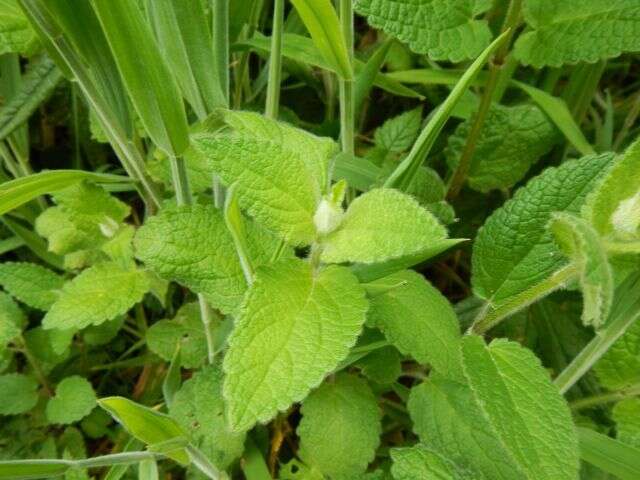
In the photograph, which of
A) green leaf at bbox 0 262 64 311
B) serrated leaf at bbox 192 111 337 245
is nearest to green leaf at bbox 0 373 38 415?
green leaf at bbox 0 262 64 311

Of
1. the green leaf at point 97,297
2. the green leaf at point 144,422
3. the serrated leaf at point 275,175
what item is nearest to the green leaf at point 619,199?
the serrated leaf at point 275,175

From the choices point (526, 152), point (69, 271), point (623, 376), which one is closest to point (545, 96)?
point (526, 152)

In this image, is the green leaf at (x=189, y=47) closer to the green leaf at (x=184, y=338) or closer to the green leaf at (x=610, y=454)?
the green leaf at (x=184, y=338)

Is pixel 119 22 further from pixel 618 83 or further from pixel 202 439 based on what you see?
pixel 618 83

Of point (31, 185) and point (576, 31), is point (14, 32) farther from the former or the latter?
point (576, 31)

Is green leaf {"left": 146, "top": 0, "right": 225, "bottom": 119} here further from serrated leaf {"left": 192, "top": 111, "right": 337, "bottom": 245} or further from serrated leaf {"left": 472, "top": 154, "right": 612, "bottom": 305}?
serrated leaf {"left": 472, "top": 154, "right": 612, "bottom": 305}

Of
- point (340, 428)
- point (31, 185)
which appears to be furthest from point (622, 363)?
point (31, 185)
